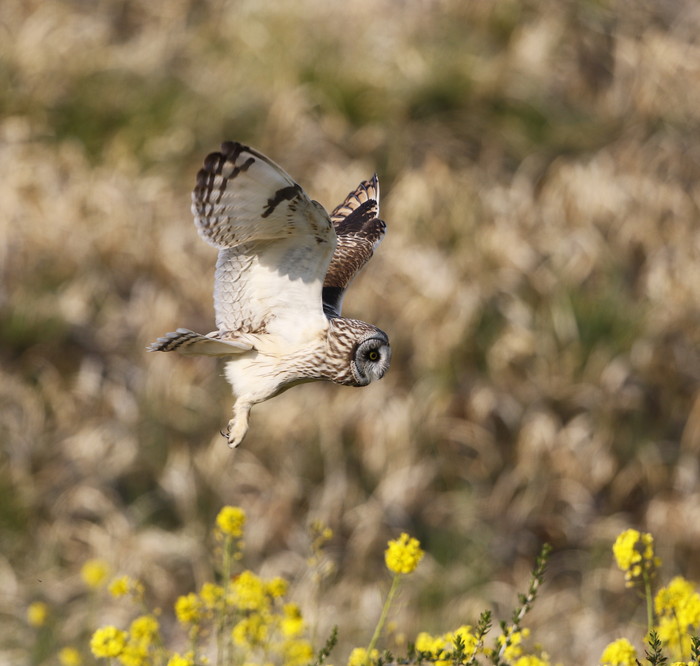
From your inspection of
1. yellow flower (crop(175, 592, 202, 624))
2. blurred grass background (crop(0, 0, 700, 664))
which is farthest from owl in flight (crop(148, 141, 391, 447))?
blurred grass background (crop(0, 0, 700, 664))

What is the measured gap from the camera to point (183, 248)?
6.66 metres

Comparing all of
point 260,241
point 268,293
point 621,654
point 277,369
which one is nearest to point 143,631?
point 277,369

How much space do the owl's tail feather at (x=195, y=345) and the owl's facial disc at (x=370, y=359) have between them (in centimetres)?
26

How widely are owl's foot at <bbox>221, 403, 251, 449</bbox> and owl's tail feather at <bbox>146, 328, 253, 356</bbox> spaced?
13cm

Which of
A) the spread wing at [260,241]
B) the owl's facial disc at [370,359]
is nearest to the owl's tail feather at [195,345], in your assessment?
the spread wing at [260,241]

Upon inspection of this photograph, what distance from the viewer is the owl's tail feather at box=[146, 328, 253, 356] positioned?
2.13 metres

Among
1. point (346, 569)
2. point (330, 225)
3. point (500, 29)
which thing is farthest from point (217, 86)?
point (330, 225)

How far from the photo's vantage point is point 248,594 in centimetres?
247

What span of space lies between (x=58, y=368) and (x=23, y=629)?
1.47m

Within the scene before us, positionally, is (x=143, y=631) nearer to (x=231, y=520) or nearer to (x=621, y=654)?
(x=231, y=520)

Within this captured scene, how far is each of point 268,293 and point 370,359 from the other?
32 centimetres

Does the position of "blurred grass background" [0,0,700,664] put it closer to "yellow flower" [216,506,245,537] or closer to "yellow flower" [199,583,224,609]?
"yellow flower" [199,583,224,609]

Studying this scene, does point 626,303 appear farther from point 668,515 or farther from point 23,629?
point 23,629

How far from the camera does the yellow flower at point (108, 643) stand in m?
2.17
